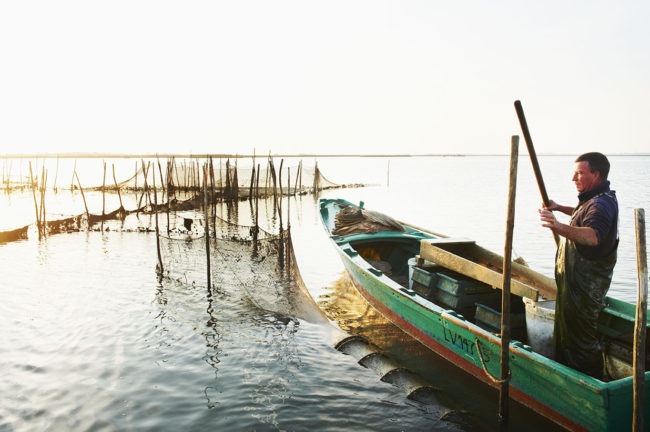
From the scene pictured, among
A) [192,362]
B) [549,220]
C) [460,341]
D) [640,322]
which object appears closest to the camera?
[640,322]

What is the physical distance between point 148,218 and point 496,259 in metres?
18.8

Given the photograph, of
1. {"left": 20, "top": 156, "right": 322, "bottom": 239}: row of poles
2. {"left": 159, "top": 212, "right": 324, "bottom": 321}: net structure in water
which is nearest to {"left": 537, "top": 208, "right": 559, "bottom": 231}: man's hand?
{"left": 159, "top": 212, "right": 324, "bottom": 321}: net structure in water

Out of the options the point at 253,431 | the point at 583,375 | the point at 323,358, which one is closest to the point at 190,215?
the point at 323,358

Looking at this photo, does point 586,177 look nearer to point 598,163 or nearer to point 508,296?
point 598,163

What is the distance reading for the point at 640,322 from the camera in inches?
136

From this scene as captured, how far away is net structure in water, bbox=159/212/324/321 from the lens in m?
8.62

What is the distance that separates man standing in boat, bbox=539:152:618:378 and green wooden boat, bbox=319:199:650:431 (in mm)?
330

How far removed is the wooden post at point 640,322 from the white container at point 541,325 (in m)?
1.25

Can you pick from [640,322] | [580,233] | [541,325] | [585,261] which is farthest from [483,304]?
[640,322]

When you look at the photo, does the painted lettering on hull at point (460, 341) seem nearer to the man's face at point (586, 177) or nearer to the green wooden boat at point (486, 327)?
the green wooden boat at point (486, 327)

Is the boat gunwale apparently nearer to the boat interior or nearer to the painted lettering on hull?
the boat interior

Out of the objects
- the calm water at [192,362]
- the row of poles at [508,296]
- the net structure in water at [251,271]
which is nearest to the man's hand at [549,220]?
the row of poles at [508,296]

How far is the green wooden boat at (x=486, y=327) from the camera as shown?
13.4 feet

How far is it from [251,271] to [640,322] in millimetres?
8539
